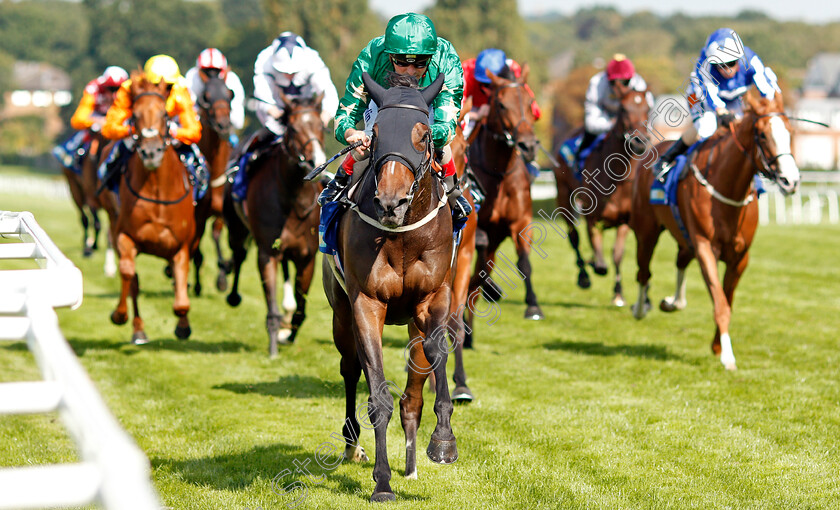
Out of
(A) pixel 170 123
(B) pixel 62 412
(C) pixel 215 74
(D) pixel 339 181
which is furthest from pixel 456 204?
(C) pixel 215 74

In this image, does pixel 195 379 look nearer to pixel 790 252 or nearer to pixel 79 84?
pixel 790 252

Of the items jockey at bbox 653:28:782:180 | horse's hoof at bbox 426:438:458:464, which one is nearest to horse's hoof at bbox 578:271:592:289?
jockey at bbox 653:28:782:180

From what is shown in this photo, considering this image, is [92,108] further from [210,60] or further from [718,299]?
[718,299]

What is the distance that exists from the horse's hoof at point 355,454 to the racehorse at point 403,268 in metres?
0.52

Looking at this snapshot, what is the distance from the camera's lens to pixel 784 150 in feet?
24.3

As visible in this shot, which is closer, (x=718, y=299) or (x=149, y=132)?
(x=149, y=132)

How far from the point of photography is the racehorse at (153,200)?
26.1 ft

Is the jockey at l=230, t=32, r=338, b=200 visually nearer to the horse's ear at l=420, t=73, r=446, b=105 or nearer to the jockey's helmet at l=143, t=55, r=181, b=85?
the jockey's helmet at l=143, t=55, r=181, b=85

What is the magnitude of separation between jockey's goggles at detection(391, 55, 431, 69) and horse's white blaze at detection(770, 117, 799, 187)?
3.78 m

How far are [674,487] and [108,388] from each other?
4.57m

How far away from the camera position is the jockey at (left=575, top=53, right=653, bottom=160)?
39.7 ft

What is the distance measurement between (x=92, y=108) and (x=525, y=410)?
7.59 meters

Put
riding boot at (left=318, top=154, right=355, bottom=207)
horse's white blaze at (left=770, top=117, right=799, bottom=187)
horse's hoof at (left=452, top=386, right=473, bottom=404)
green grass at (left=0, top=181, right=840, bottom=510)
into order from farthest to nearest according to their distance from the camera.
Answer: horse's white blaze at (left=770, top=117, right=799, bottom=187) < horse's hoof at (left=452, top=386, right=473, bottom=404) < riding boot at (left=318, top=154, right=355, bottom=207) < green grass at (left=0, top=181, right=840, bottom=510)

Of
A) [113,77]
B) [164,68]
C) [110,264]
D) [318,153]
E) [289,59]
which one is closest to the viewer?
[318,153]
